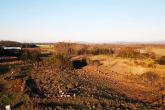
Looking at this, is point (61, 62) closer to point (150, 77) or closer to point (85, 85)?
point (150, 77)

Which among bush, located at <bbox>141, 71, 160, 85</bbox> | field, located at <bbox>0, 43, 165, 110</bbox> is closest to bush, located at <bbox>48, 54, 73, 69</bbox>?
field, located at <bbox>0, 43, 165, 110</bbox>

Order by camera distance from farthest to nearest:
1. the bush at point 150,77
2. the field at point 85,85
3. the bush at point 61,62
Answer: the bush at point 61,62
the bush at point 150,77
the field at point 85,85

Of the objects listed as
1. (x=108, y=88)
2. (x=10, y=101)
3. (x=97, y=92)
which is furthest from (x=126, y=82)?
(x=10, y=101)

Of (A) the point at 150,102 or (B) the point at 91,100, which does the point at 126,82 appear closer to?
(A) the point at 150,102

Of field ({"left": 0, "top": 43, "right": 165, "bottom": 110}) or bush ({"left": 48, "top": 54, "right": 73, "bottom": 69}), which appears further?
bush ({"left": 48, "top": 54, "right": 73, "bottom": 69})

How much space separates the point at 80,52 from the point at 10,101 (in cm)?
2990

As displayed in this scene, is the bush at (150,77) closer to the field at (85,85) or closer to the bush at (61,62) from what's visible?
the field at (85,85)

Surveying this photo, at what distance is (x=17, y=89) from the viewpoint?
1784 centimetres

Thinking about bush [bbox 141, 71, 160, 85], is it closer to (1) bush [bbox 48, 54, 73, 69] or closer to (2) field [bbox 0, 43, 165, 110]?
(2) field [bbox 0, 43, 165, 110]

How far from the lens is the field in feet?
52.5

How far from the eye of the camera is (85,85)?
20750 mm

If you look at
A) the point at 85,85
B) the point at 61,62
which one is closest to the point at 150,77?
the point at 85,85

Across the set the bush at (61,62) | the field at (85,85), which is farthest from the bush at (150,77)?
the bush at (61,62)

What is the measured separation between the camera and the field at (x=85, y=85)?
16.0 meters
